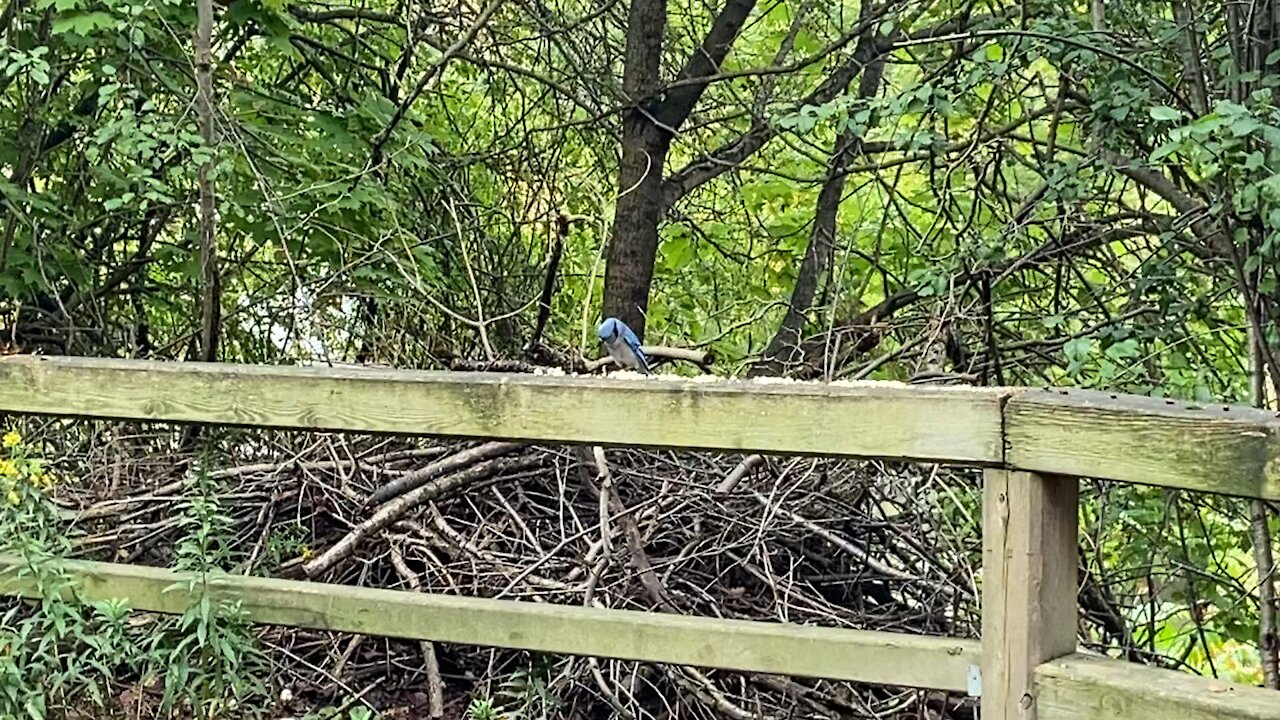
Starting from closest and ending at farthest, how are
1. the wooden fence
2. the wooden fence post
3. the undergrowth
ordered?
the wooden fence < the wooden fence post < the undergrowth

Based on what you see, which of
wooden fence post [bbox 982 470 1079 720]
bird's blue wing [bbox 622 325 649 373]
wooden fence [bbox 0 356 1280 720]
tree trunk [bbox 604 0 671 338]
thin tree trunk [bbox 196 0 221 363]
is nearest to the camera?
wooden fence [bbox 0 356 1280 720]

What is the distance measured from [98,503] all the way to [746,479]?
1.79 m

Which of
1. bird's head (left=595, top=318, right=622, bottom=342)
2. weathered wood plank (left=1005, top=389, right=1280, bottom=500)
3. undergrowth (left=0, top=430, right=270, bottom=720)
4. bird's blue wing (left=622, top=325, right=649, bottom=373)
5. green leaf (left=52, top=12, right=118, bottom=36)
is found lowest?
undergrowth (left=0, top=430, right=270, bottom=720)

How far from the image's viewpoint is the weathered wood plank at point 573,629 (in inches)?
87.4

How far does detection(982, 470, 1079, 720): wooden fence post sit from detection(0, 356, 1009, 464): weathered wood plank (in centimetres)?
8

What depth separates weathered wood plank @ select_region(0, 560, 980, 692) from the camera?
7.29ft

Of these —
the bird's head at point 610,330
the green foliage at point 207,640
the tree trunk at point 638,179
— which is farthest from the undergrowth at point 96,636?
the tree trunk at point 638,179

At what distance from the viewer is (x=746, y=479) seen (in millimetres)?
3457

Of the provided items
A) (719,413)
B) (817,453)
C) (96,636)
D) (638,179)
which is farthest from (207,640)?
(638,179)

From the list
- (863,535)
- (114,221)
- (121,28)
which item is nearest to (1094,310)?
(863,535)

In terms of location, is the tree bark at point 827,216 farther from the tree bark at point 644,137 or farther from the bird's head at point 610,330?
the bird's head at point 610,330

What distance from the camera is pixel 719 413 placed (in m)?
2.27

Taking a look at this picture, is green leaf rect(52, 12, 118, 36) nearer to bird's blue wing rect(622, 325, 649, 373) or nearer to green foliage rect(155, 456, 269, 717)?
bird's blue wing rect(622, 325, 649, 373)

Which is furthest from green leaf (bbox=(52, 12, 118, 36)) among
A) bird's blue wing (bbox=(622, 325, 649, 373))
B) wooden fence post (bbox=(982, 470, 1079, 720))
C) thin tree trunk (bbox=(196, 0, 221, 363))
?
wooden fence post (bbox=(982, 470, 1079, 720))
